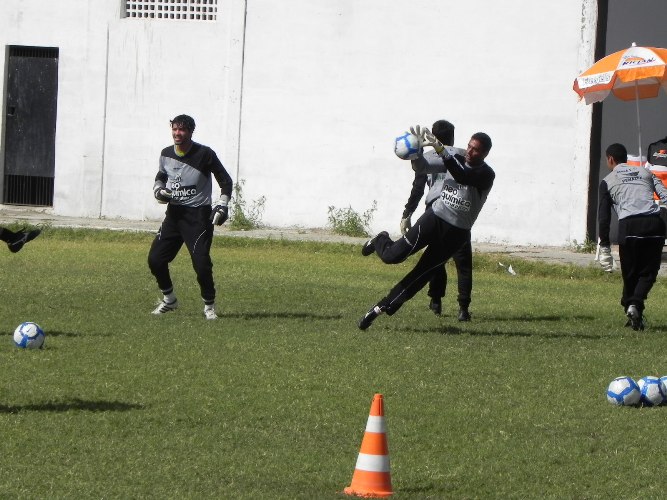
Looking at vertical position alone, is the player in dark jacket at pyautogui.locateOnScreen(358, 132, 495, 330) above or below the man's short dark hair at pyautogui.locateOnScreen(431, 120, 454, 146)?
below

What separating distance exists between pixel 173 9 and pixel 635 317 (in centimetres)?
1269

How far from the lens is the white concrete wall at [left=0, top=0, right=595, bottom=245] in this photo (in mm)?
21750

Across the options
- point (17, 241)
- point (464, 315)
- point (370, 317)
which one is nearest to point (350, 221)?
point (464, 315)

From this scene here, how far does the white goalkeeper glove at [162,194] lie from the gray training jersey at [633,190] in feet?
14.3

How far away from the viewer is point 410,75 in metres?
22.4

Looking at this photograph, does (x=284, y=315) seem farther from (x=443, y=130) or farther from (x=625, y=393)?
(x=625, y=393)

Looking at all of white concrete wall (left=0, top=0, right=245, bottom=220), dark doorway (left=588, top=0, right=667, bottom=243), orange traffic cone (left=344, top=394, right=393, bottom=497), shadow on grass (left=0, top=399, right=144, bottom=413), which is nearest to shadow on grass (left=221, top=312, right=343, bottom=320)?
shadow on grass (left=0, top=399, right=144, bottom=413)

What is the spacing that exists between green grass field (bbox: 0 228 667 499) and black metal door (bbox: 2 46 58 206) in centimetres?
821

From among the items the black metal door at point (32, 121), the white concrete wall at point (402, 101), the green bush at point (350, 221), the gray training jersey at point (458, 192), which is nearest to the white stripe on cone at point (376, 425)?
the gray training jersey at point (458, 192)

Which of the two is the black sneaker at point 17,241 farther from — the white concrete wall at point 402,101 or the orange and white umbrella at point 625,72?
the white concrete wall at point 402,101

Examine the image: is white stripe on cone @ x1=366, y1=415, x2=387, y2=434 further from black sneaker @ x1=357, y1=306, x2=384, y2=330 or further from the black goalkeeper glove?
the black goalkeeper glove

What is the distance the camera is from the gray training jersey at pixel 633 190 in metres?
13.4

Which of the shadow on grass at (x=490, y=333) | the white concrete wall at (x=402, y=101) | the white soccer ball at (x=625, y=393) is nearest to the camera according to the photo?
the white soccer ball at (x=625, y=393)

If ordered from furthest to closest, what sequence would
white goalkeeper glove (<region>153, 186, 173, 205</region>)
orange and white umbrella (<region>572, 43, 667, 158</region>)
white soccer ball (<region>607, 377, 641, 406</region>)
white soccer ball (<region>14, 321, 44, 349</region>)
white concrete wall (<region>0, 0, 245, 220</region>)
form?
white concrete wall (<region>0, 0, 245, 220</region>) < orange and white umbrella (<region>572, 43, 667, 158</region>) < white goalkeeper glove (<region>153, 186, 173, 205</region>) < white soccer ball (<region>14, 321, 44, 349</region>) < white soccer ball (<region>607, 377, 641, 406</region>)
